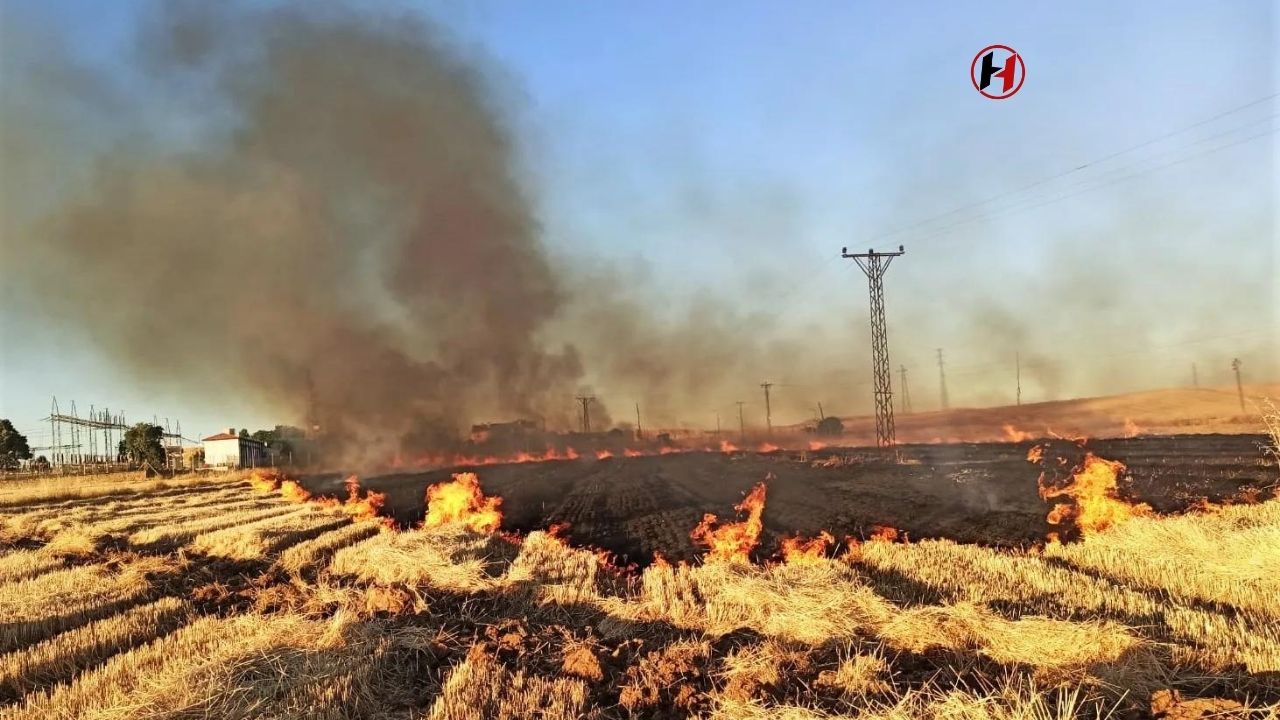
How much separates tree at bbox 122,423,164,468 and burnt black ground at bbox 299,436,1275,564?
115ft

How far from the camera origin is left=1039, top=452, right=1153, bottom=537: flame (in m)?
15.7

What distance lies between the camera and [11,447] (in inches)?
3231

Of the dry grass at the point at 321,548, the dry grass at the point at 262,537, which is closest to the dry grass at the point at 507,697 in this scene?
the dry grass at the point at 321,548

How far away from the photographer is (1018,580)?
10891 millimetres

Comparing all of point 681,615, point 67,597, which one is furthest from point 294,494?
point 681,615

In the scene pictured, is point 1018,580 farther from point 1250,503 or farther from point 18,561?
point 18,561

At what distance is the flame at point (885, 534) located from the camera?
1615 centimetres

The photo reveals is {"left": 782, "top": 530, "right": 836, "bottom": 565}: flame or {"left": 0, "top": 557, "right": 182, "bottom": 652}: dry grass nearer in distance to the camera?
{"left": 0, "top": 557, "right": 182, "bottom": 652}: dry grass

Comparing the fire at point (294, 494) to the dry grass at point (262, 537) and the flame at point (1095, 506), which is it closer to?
the dry grass at point (262, 537)

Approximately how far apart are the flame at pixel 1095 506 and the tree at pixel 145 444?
230 feet

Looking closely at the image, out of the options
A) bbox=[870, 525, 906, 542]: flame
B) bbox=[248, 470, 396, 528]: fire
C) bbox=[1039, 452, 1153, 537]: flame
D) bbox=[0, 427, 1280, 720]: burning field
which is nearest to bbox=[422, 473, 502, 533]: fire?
bbox=[0, 427, 1280, 720]: burning field

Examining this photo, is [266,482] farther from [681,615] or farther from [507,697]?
[507,697]

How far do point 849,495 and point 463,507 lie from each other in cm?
1357

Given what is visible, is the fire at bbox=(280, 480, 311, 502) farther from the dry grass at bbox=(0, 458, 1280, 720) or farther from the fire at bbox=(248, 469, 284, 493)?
the dry grass at bbox=(0, 458, 1280, 720)
